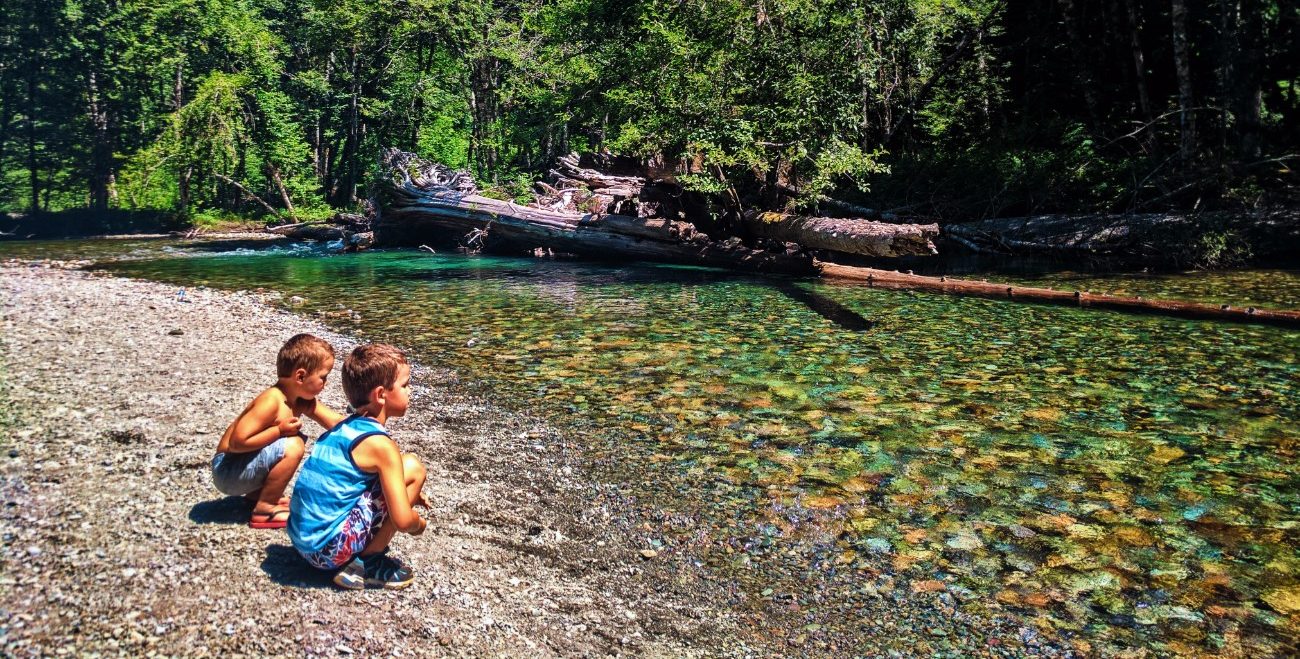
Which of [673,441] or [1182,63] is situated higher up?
[1182,63]

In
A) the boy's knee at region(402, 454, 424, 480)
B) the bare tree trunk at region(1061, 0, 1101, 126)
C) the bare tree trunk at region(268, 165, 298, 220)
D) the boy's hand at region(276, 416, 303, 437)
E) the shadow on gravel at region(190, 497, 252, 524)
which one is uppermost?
the bare tree trunk at region(1061, 0, 1101, 126)

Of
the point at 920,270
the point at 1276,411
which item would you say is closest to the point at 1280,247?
the point at 920,270

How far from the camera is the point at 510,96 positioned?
32.5 meters

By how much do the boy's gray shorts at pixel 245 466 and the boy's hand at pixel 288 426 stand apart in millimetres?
52

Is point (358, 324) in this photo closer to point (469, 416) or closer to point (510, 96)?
point (469, 416)

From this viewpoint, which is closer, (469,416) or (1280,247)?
(469,416)

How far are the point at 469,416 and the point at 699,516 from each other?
9.31 feet

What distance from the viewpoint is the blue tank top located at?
352 centimetres

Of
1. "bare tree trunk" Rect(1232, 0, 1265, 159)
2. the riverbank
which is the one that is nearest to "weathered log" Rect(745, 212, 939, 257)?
"bare tree trunk" Rect(1232, 0, 1265, 159)

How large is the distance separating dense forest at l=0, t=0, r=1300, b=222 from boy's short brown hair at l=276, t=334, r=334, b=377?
12325 mm

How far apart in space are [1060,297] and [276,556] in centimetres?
1210

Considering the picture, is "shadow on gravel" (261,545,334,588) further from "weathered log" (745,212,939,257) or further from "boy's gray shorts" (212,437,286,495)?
"weathered log" (745,212,939,257)

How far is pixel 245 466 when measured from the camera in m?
4.09

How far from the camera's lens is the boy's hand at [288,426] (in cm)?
407
